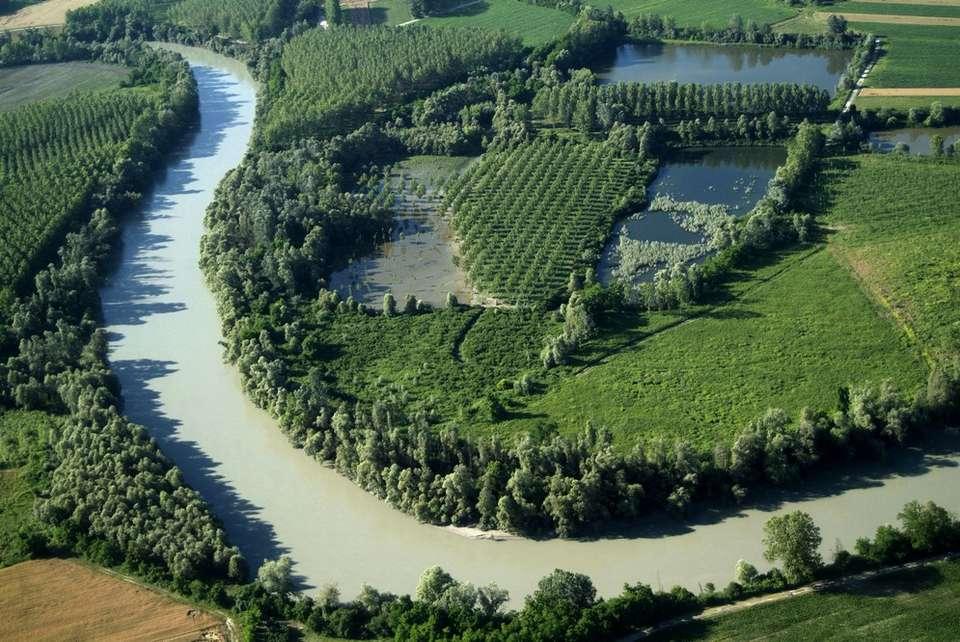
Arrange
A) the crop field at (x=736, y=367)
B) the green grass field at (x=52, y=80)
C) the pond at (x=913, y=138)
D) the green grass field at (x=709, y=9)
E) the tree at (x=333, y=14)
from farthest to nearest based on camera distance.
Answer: the tree at (x=333, y=14) < the green grass field at (x=709, y=9) < the green grass field at (x=52, y=80) < the pond at (x=913, y=138) < the crop field at (x=736, y=367)

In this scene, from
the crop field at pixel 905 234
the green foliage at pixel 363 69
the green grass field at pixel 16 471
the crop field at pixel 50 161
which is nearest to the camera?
the green grass field at pixel 16 471

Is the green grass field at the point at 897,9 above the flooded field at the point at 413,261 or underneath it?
above

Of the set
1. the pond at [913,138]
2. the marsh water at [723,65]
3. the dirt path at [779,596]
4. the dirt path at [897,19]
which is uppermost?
the dirt path at [897,19]

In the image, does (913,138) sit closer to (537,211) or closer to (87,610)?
Result: (537,211)

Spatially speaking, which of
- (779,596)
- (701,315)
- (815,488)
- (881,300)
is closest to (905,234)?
(881,300)

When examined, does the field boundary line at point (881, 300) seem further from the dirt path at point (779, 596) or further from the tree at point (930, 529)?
the dirt path at point (779, 596)

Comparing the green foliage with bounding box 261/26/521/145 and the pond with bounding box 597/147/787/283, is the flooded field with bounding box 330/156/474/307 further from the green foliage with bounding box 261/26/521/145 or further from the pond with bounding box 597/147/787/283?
the green foliage with bounding box 261/26/521/145

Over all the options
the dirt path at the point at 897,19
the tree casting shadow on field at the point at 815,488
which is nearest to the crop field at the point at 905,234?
the tree casting shadow on field at the point at 815,488

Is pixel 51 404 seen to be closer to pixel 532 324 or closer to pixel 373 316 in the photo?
pixel 373 316
